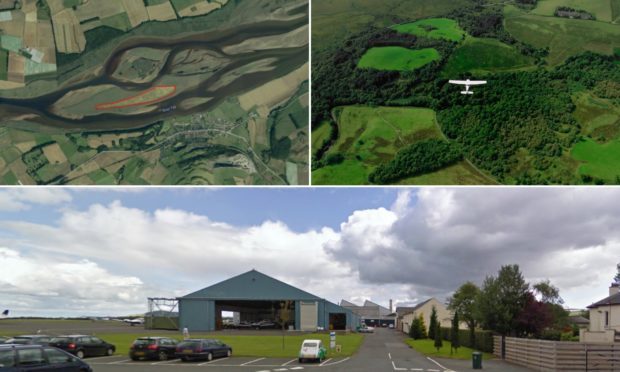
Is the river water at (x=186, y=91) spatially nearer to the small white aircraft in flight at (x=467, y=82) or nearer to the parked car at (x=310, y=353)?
the small white aircraft in flight at (x=467, y=82)

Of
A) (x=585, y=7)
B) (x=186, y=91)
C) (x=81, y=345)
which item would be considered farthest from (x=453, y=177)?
(x=81, y=345)

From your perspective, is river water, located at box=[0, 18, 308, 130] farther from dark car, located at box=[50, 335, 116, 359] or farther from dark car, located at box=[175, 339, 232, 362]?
dark car, located at box=[175, 339, 232, 362]

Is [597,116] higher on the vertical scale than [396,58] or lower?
lower

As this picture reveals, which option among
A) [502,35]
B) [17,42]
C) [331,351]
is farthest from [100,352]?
[502,35]

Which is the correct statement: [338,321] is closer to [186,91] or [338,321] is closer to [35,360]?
[186,91]

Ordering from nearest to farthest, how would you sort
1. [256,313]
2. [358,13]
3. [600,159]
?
[600,159] → [358,13] → [256,313]

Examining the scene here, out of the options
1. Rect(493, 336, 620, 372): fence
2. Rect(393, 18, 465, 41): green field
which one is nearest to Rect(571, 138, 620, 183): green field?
Rect(393, 18, 465, 41): green field

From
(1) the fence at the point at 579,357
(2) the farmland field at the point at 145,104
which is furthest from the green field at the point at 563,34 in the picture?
(1) the fence at the point at 579,357
